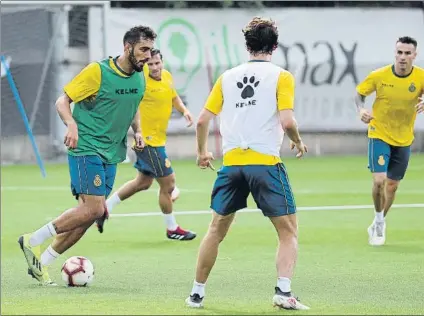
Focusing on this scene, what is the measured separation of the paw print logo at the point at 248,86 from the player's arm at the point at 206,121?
20 centimetres

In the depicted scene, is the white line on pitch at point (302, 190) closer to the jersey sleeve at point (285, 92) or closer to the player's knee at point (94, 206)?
the player's knee at point (94, 206)

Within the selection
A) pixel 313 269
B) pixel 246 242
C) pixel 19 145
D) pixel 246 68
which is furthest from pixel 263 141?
pixel 19 145

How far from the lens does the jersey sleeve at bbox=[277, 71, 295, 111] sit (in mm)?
8945

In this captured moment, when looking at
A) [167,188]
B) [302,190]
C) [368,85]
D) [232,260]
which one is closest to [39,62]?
[302,190]

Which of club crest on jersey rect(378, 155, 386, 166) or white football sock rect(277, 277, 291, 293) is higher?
white football sock rect(277, 277, 291, 293)

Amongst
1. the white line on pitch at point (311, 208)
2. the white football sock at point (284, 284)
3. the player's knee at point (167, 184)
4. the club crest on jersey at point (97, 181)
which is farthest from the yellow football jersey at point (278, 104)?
the white line on pitch at point (311, 208)

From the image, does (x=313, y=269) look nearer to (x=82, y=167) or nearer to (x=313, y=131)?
(x=82, y=167)

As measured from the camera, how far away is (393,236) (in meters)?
14.8

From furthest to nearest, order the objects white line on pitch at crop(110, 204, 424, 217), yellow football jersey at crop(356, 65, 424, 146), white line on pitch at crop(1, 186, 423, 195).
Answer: white line on pitch at crop(1, 186, 423, 195)
white line on pitch at crop(110, 204, 424, 217)
yellow football jersey at crop(356, 65, 424, 146)

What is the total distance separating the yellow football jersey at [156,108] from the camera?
1527 centimetres

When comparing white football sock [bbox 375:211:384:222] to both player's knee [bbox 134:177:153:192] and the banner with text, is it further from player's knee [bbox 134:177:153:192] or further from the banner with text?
the banner with text

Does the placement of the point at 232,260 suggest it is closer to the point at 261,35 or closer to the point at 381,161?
the point at 381,161

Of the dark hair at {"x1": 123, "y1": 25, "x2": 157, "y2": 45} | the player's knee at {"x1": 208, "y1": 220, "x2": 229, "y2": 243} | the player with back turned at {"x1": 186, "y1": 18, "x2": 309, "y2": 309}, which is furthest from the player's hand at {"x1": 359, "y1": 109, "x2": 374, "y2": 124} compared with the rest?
the player's knee at {"x1": 208, "y1": 220, "x2": 229, "y2": 243}

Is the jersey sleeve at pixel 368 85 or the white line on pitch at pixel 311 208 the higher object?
the jersey sleeve at pixel 368 85
